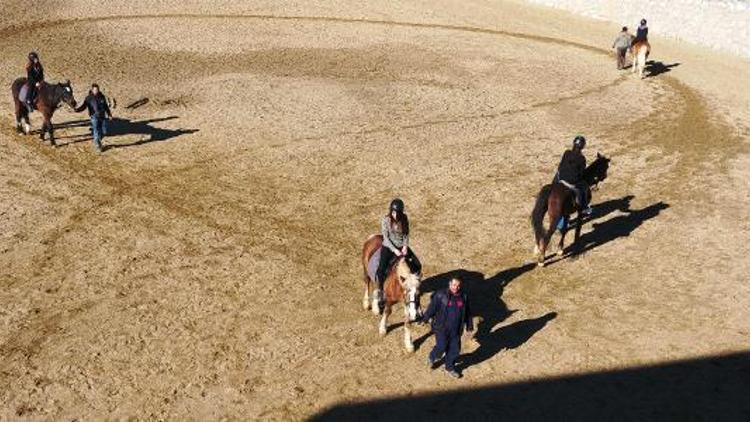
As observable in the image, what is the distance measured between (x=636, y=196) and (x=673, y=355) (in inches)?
319

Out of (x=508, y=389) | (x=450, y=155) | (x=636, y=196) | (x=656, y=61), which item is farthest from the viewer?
(x=656, y=61)

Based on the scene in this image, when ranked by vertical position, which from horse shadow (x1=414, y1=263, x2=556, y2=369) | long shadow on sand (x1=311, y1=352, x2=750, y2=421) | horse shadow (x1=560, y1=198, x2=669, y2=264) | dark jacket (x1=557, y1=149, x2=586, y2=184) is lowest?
long shadow on sand (x1=311, y1=352, x2=750, y2=421)

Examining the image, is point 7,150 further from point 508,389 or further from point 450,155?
point 508,389

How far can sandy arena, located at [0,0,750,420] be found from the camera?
1214 centimetres

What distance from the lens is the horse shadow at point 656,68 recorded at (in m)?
33.2

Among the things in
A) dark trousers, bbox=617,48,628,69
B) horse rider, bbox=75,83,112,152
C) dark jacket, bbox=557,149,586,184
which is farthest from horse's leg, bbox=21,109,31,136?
dark trousers, bbox=617,48,628,69

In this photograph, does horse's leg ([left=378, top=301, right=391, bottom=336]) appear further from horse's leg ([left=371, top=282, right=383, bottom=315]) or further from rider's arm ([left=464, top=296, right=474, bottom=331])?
rider's arm ([left=464, top=296, right=474, bottom=331])

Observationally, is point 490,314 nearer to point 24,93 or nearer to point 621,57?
point 24,93

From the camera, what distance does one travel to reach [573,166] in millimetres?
15664

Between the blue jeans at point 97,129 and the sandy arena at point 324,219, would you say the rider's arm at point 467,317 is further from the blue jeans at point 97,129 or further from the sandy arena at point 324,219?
the blue jeans at point 97,129

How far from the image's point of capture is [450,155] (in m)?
22.4

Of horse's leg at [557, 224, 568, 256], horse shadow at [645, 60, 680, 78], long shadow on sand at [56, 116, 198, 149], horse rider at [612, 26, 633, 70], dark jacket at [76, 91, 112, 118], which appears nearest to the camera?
horse's leg at [557, 224, 568, 256]

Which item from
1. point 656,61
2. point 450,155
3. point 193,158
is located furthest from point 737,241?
point 656,61

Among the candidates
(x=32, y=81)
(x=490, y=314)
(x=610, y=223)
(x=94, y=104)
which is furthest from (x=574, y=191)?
(x=32, y=81)
